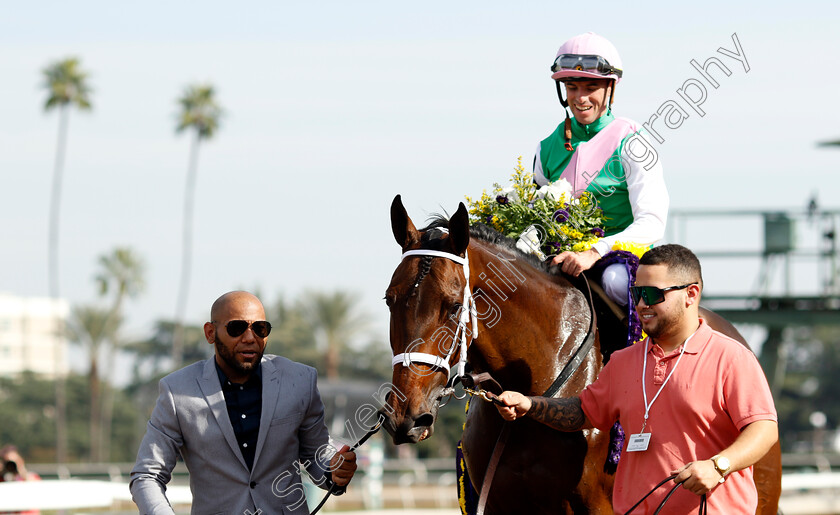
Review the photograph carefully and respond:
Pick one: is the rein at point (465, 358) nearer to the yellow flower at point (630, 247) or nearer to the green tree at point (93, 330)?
the yellow flower at point (630, 247)

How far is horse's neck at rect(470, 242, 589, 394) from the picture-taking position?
448 centimetres

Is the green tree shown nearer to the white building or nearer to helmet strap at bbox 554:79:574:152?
the white building

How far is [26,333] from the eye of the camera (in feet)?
315

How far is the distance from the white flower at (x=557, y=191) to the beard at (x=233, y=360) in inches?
67.0

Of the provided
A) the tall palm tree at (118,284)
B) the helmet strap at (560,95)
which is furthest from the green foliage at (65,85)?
the helmet strap at (560,95)

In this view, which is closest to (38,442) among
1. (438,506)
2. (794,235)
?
(438,506)

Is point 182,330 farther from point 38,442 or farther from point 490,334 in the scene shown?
point 490,334

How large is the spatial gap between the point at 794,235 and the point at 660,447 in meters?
14.5

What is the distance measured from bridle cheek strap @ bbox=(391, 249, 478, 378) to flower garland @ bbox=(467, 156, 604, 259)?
2.64 ft

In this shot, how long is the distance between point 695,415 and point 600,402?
1.78 feet

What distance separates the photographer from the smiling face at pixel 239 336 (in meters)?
4.32

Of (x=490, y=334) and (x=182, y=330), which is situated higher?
(x=490, y=334)

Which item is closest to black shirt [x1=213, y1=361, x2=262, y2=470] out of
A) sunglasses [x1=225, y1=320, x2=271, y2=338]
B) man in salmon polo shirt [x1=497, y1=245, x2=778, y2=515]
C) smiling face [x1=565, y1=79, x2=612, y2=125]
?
sunglasses [x1=225, y1=320, x2=271, y2=338]

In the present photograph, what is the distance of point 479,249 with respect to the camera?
180 inches
